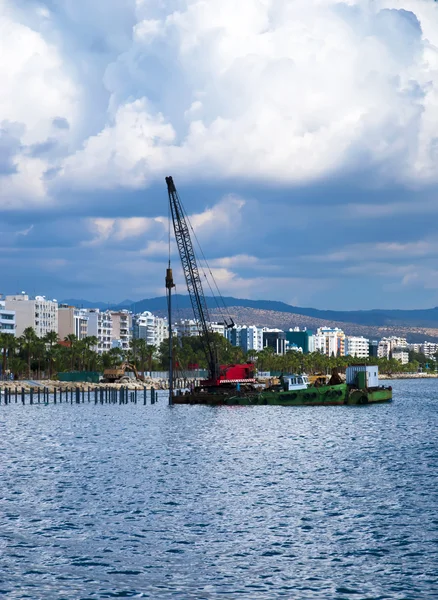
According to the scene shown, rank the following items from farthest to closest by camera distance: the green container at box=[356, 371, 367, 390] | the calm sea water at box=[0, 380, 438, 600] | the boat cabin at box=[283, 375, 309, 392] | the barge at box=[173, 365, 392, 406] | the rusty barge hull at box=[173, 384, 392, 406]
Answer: the boat cabin at box=[283, 375, 309, 392]
the green container at box=[356, 371, 367, 390]
the barge at box=[173, 365, 392, 406]
the rusty barge hull at box=[173, 384, 392, 406]
the calm sea water at box=[0, 380, 438, 600]

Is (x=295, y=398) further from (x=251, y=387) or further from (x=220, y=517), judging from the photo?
(x=220, y=517)

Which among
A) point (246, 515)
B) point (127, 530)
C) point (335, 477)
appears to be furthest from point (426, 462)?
point (127, 530)

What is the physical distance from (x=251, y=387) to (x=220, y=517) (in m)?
119

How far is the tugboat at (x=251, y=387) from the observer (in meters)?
155

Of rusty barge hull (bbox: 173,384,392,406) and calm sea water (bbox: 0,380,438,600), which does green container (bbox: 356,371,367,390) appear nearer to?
rusty barge hull (bbox: 173,384,392,406)

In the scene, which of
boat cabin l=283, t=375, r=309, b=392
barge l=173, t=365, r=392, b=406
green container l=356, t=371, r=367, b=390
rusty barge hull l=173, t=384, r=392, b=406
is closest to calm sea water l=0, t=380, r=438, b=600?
rusty barge hull l=173, t=384, r=392, b=406

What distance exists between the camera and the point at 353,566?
38562mm

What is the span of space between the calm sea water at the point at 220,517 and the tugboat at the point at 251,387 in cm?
5489

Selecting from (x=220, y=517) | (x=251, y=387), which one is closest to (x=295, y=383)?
(x=251, y=387)

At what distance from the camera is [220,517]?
164 ft

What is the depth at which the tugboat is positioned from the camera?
155375 millimetres

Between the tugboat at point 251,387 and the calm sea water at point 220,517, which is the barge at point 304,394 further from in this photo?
the calm sea water at point 220,517

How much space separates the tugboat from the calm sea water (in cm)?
5489

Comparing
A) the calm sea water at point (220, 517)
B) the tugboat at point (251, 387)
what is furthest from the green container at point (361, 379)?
the calm sea water at point (220, 517)
